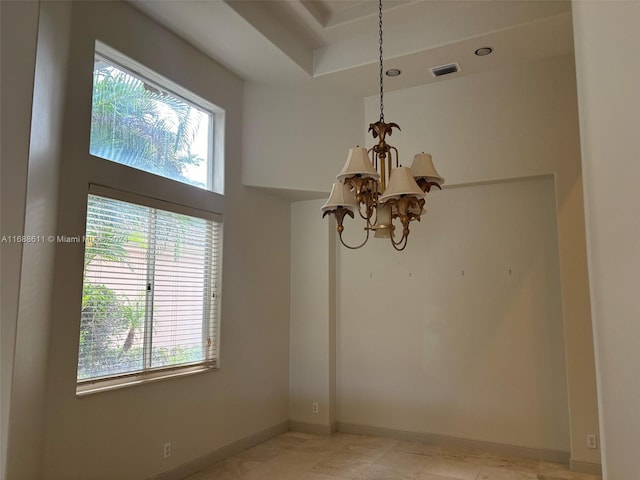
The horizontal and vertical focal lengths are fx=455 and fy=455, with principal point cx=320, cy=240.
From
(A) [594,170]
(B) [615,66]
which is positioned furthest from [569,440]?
(B) [615,66]

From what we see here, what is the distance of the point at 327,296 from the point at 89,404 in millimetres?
2693

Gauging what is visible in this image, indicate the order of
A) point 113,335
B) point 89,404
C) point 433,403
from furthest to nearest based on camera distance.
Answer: point 433,403 < point 113,335 < point 89,404

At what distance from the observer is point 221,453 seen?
13.7 feet

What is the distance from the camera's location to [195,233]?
4.09 meters

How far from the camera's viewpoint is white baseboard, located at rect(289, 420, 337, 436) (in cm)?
494

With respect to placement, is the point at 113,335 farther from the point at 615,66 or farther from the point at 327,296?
the point at 615,66

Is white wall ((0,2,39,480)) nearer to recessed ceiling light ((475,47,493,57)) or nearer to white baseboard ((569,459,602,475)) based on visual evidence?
recessed ceiling light ((475,47,493,57))

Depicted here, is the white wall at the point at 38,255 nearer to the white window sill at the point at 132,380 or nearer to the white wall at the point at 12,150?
the white wall at the point at 12,150

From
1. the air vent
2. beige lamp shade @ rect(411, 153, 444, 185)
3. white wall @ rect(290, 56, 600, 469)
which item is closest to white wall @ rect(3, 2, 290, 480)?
white wall @ rect(290, 56, 600, 469)

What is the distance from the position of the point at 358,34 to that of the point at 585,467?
4.29 m

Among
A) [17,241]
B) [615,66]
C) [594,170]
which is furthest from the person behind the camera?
[17,241]

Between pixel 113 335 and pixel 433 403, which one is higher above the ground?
pixel 113 335

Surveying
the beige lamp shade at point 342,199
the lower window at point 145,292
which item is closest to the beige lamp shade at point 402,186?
the beige lamp shade at point 342,199

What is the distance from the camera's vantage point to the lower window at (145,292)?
3.15 meters
